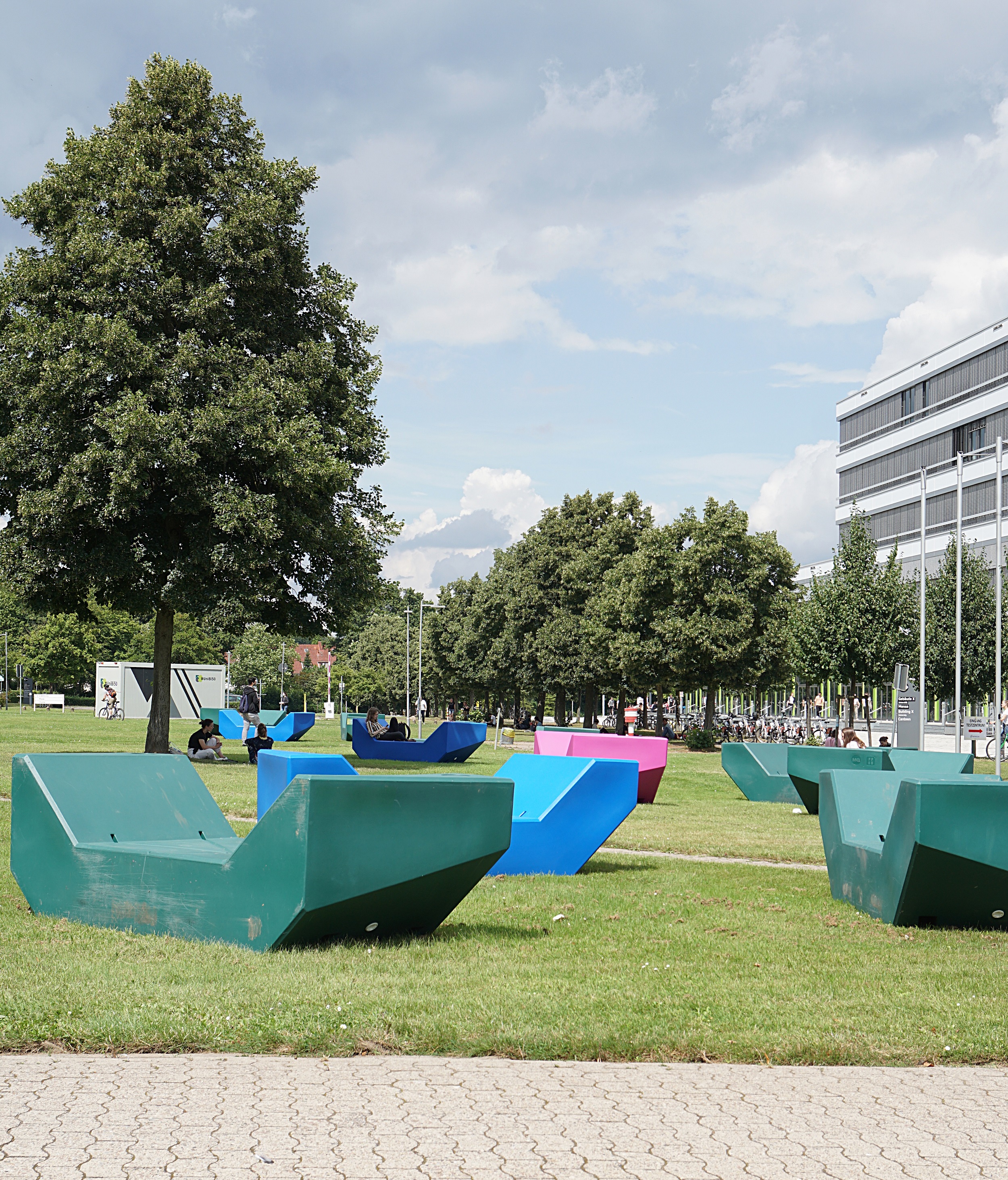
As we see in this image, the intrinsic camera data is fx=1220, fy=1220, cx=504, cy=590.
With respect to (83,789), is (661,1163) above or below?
below

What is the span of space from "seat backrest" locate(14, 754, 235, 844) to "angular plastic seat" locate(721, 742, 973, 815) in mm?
5472

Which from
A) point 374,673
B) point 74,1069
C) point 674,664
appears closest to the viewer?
point 74,1069

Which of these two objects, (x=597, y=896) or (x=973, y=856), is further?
(x=597, y=896)

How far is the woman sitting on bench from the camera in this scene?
108ft

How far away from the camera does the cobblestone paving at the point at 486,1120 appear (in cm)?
384

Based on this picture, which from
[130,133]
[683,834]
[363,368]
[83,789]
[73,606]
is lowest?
[683,834]

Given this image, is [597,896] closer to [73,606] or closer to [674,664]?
[73,606]

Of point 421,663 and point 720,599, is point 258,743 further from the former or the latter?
point 421,663

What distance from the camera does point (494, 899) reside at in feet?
30.7

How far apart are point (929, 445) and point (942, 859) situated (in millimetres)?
70739

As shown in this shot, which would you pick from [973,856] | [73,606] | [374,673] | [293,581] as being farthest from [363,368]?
[374,673]

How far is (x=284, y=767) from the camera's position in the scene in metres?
9.41

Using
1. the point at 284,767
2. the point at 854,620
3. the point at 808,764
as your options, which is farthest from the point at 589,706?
the point at 284,767

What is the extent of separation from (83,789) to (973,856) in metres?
5.92
